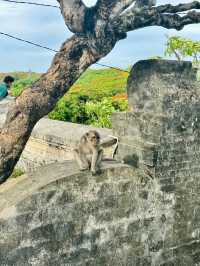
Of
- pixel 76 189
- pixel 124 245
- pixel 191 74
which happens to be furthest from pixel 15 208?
pixel 191 74

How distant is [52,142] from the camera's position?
38.0 ft

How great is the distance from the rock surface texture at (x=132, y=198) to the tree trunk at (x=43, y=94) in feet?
2.33

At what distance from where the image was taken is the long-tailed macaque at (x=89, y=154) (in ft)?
21.9

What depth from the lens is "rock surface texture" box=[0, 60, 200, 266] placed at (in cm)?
629

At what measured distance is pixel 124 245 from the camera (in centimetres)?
713

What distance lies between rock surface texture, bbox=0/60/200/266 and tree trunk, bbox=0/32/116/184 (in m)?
0.71

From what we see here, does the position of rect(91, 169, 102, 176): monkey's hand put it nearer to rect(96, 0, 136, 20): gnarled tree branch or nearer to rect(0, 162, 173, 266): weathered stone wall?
rect(0, 162, 173, 266): weathered stone wall

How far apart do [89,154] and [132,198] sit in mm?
998

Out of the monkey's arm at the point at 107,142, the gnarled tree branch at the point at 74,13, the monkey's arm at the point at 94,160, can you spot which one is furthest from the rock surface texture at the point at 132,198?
the monkey's arm at the point at 107,142

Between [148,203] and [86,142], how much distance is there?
1.43 metres

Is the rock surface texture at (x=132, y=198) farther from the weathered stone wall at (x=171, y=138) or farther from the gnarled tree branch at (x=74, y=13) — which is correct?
the gnarled tree branch at (x=74, y=13)

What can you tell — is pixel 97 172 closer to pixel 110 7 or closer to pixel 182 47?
pixel 110 7

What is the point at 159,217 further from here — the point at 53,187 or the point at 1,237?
the point at 1,237

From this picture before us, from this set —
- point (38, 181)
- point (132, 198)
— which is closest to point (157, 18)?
point (132, 198)
